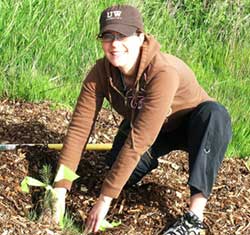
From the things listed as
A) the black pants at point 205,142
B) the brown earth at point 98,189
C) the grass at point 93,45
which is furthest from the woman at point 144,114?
the grass at point 93,45

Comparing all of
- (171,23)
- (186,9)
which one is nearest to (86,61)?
(171,23)

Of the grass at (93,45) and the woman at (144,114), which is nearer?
the woman at (144,114)

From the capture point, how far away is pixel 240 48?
5.80 metres

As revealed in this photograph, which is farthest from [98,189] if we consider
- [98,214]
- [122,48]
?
[122,48]

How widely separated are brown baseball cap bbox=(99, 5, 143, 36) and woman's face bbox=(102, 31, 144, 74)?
0.11 ft

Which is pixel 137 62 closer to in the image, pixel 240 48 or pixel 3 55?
pixel 3 55

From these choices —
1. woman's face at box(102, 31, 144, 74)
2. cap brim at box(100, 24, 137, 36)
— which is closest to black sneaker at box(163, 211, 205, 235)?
woman's face at box(102, 31, 144, 74)

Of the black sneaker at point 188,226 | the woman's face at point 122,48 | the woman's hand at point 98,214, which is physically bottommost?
the black sneaker at point 188,226

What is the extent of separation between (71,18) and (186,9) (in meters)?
1.55

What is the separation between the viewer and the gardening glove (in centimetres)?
281

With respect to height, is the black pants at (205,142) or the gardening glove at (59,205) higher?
the black pants at (205,142)

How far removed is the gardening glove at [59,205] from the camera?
2814 millimetres

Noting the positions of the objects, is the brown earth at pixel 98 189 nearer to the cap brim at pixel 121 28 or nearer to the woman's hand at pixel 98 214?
the woman's hand at pixel 98 214

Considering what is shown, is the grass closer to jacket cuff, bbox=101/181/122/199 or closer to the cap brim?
jacket cuff, bbox=101/181/122/199
